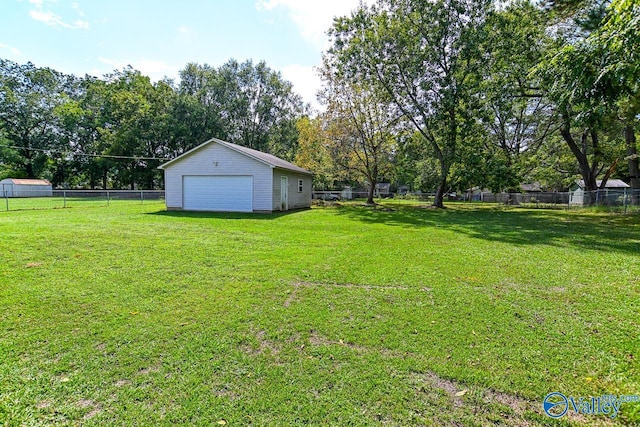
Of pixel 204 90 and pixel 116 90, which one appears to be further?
pixel 116 90

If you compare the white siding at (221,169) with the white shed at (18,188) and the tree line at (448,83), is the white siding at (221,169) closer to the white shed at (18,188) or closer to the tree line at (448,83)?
the tree line at (448,83)

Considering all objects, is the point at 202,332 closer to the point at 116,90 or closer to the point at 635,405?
the point at 635,405

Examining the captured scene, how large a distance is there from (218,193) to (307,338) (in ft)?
45.5

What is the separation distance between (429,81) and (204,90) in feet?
89.1

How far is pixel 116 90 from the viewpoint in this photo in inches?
1489

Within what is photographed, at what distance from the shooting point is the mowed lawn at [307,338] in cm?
204

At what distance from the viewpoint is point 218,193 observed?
51.3 feet

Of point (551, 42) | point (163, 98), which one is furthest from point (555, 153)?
point (163, 98)

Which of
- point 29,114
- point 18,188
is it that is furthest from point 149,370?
point 29,114

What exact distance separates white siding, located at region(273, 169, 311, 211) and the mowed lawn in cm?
981

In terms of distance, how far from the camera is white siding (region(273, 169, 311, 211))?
50.8 feet

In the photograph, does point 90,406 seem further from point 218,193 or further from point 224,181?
point 218,193

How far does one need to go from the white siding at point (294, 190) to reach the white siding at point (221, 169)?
0.55 meters

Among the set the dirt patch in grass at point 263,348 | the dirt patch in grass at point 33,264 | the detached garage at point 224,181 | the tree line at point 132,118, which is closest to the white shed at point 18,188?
the tree line at point 132,118
